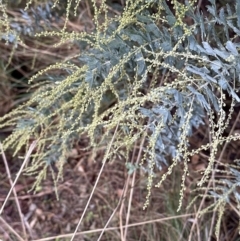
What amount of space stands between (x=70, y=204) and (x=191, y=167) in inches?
15.3

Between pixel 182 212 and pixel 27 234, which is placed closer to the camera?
pixel 182 212

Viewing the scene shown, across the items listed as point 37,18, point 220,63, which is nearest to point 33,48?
point 37,18

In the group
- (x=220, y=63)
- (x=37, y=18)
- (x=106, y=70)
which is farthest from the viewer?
(x=37, y=18)

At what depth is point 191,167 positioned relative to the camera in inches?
54.3

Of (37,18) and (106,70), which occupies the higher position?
(37,18)

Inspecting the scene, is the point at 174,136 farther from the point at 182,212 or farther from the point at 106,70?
the point at 182,212

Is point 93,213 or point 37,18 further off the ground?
point 37,18

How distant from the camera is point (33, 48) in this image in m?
1.46

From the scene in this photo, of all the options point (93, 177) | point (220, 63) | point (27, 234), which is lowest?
point (27, 234)

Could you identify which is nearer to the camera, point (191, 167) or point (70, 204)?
point (191, 167)

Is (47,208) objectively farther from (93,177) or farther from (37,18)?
(37,18)

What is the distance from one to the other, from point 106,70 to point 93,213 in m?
0.69

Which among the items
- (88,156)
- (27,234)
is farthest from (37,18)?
(27,234)

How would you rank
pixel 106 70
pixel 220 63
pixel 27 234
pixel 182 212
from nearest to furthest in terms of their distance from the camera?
pixel 220 63 → pixel 106 70 → pixel 182 212 → pixel 27 234
